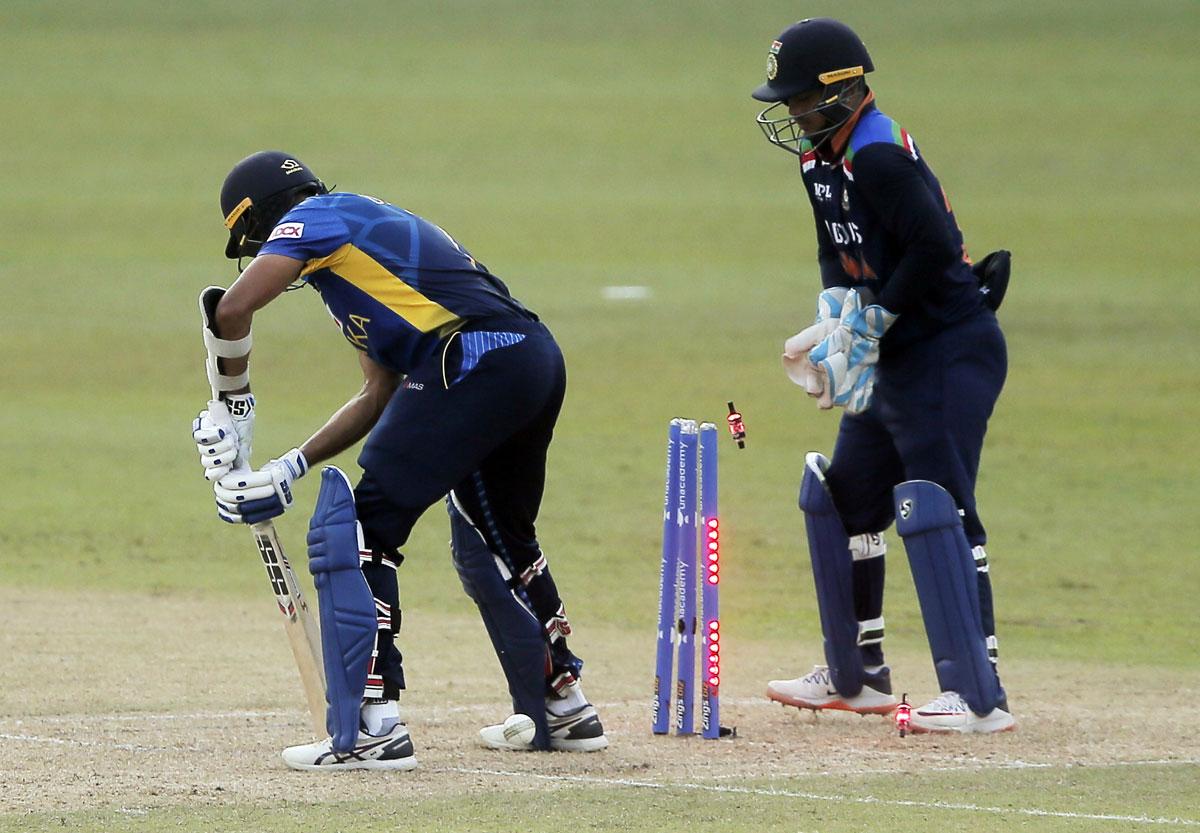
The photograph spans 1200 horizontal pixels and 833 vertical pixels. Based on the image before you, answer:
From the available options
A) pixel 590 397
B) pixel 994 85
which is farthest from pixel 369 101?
pixel 590 397

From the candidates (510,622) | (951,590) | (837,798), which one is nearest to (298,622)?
(510,622)

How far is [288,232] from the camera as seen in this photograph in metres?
6.01

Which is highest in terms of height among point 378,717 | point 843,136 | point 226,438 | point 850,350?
point 843,136

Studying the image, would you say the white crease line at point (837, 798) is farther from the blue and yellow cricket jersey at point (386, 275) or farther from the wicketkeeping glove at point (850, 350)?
the wicketkeeping glove at point (850, 350)

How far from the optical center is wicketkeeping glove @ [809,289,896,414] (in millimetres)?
6840

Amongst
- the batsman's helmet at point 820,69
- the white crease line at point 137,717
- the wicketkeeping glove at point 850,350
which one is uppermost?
the batsman's helmet at point 820,69

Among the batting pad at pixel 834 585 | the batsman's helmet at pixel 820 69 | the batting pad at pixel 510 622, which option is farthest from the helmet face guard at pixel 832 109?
the batting pad at pixel 510 622

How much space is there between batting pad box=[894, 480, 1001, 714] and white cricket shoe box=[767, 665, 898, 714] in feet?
1.57

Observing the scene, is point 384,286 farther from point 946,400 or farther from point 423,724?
point 946,400

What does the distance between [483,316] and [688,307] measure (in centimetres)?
1513

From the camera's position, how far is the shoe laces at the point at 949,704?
6.78 metres

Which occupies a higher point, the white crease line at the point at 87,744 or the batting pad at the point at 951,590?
the batting pad at the point at 951,590

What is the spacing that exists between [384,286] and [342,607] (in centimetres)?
96

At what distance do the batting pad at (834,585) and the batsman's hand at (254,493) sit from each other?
2.00 meters
